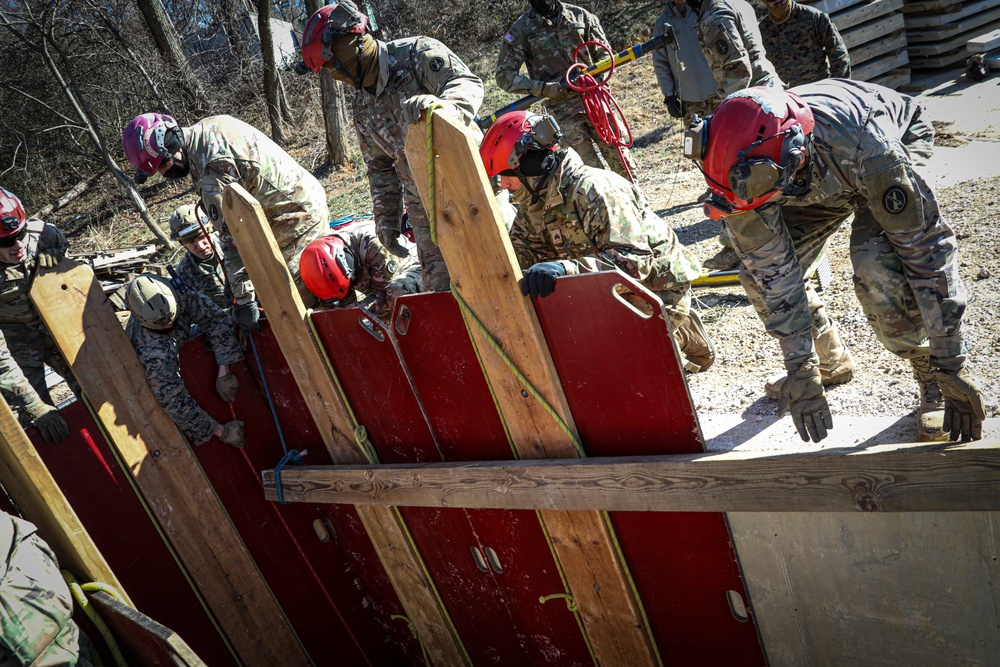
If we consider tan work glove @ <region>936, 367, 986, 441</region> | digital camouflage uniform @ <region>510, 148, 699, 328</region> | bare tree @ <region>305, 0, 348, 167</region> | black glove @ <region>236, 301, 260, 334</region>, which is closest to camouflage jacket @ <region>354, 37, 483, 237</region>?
digital camouflage uniform @ <region>510, 148, 699, 328</region>

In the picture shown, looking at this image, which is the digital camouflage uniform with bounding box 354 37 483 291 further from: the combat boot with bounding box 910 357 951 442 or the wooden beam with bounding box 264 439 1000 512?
the combat boot with bounding box 910 357 951 442

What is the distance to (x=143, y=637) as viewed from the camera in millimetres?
3215

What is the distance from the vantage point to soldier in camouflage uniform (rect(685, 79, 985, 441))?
8.66ft

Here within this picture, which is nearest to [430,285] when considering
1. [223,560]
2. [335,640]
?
[223,560]

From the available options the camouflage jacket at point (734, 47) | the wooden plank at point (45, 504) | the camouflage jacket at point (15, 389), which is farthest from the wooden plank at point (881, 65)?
the wooden plank at point (45, 504)

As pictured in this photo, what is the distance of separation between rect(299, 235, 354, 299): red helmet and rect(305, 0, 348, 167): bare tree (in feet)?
33.2

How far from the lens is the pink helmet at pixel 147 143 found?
177 inches

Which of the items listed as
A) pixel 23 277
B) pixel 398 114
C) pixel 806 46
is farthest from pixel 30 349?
pixel 806 46

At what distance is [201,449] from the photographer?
159 inches

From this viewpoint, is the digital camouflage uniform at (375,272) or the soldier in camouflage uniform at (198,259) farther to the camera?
the soldier in camouflage uniform at (198,259)

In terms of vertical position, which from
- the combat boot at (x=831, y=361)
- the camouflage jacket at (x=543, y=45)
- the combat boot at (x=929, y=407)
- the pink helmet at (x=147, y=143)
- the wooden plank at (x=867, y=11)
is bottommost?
the combat boot at (x=831, y=361)

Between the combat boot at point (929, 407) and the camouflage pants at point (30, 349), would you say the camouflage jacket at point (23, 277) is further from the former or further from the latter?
the combat boot at point (929, 407)

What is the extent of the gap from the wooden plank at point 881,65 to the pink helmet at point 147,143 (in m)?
8.24

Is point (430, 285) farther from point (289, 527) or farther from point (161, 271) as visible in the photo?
point (161, 271)
